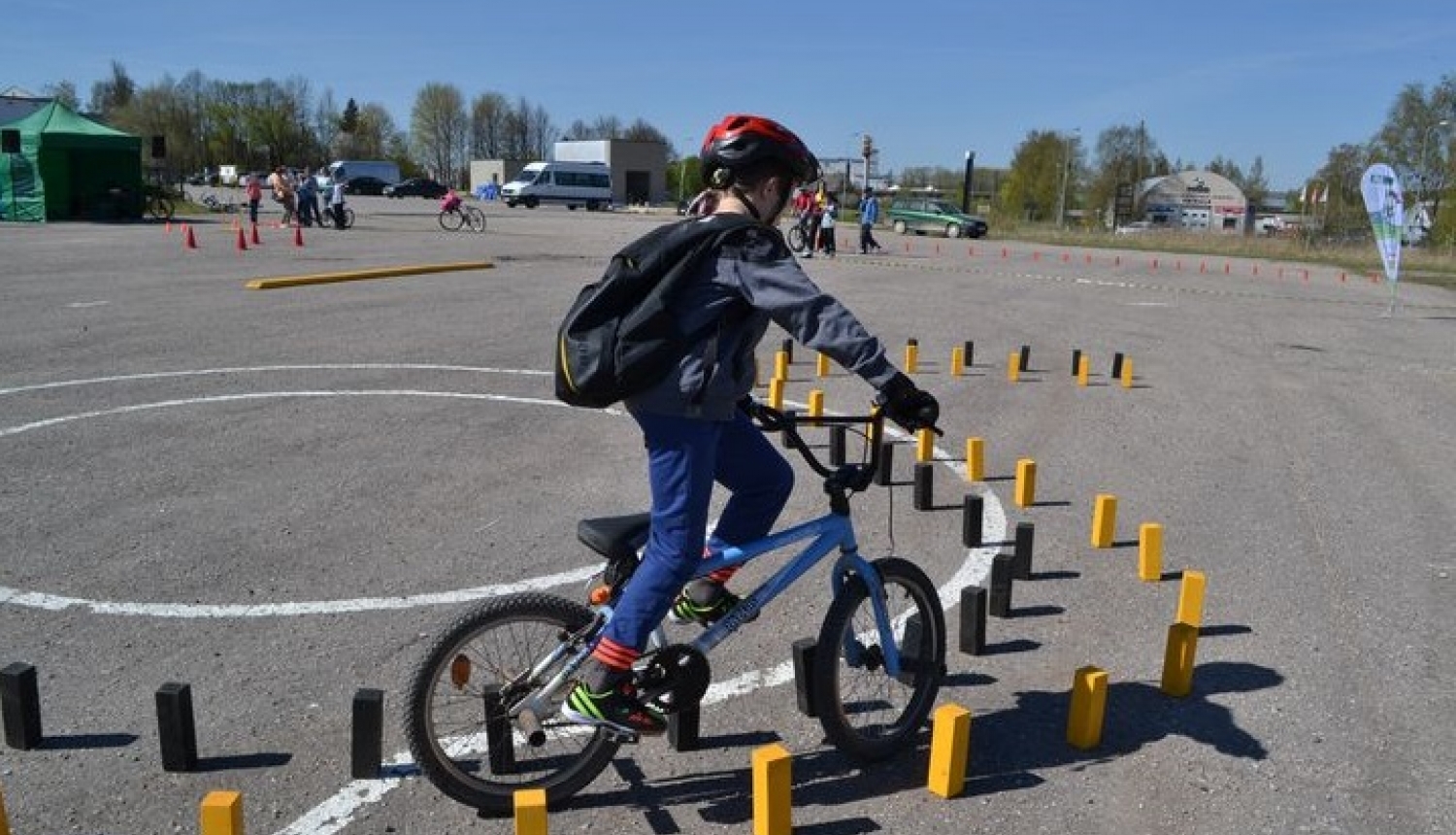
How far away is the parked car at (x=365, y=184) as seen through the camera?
247ft

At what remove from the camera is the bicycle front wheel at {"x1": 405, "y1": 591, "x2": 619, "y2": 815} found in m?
3.35

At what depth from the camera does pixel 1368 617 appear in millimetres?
5246

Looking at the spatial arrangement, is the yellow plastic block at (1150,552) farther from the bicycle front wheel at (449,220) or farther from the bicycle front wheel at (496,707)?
the bicycle front wheel at (449,220)

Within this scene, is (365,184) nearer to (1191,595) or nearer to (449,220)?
(449,220)

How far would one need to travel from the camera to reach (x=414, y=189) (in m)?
76.1

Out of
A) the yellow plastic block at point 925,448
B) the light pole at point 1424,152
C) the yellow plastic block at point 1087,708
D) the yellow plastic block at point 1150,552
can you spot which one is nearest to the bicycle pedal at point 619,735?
the yellow plastic block at point 1087,708

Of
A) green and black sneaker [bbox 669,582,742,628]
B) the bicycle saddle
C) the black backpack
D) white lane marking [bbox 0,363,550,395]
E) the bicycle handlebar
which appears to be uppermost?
the black backpack

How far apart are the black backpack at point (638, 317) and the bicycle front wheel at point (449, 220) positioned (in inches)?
1345

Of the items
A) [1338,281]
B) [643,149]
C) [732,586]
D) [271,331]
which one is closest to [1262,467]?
[732,586]

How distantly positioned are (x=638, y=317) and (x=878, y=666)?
1.57 meters

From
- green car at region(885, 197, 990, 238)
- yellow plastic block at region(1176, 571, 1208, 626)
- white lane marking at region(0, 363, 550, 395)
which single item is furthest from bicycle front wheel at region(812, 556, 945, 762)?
green car at region(885, 197, 990, 238)

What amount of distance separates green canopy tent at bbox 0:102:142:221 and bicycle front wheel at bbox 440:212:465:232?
890 cm

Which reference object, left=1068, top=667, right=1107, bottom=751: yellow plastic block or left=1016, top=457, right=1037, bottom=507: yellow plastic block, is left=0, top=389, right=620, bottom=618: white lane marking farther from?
left=1016, top=457, right=1037, bottom=507: yellow plastic block

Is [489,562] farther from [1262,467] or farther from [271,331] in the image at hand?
[271,331]
